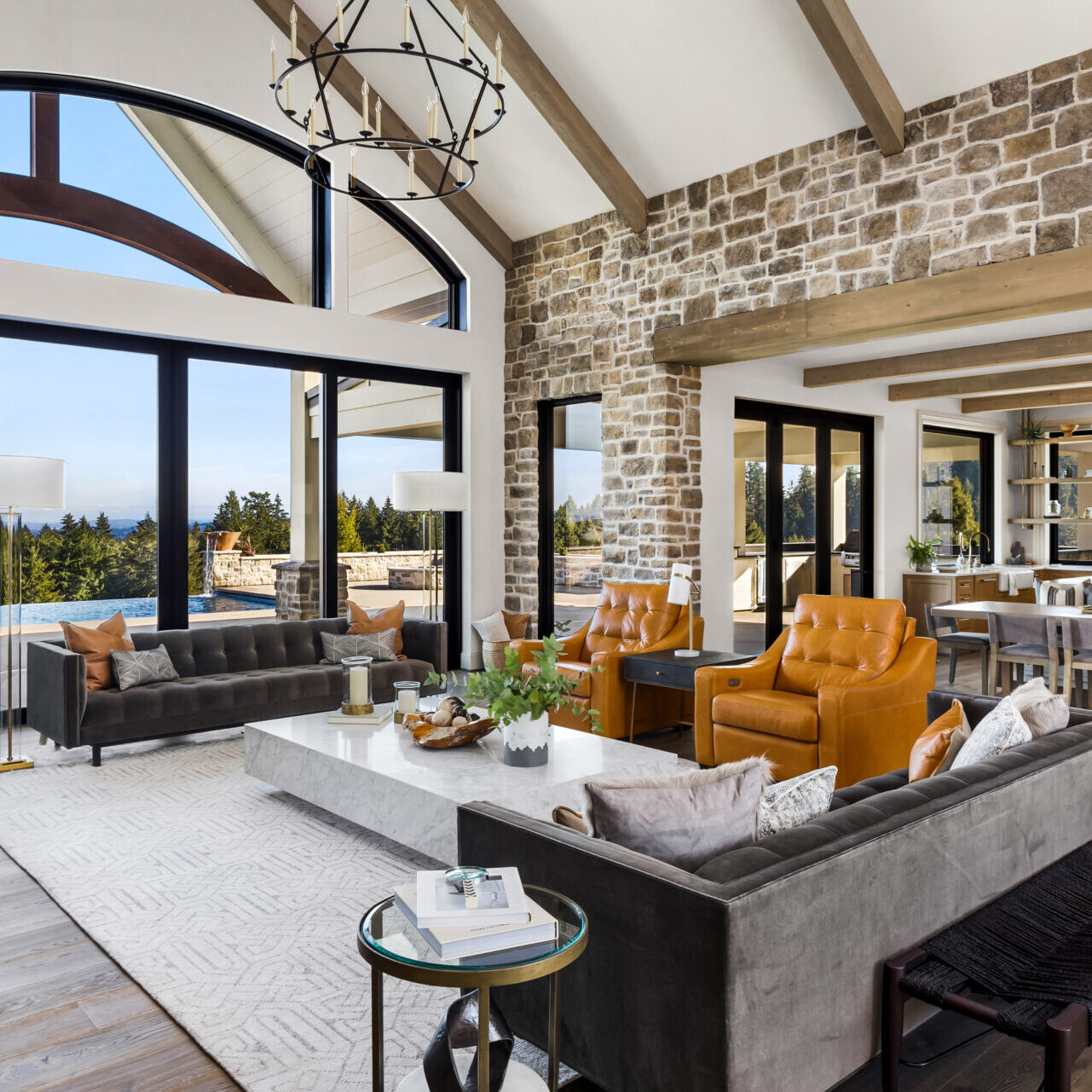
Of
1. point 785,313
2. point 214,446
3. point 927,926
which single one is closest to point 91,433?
point 214,446

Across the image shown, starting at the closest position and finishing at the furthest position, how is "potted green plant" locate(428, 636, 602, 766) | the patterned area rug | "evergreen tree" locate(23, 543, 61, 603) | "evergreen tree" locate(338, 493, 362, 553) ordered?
1. the patterned area rug
2. "potted green plant" locate(428, 636, 602, 766)
3. "evergreen tree" locate(23, 543, 61, 603)
4. "evergreen tree" locate(338, 493, 362, 553)

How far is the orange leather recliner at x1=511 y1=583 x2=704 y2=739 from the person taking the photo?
5.45 m

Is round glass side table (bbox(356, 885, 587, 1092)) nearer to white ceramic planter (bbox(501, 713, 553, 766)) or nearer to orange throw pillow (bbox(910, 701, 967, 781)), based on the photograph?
orange throw pillow (bbox(910, 701, 967, 781))

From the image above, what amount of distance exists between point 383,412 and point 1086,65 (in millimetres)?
5255

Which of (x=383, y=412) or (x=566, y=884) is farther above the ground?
(x=383, y=412)

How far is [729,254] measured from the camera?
6.45 m

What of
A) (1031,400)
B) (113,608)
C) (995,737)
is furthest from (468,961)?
(1031,400)

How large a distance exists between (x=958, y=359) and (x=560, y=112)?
4239 mm

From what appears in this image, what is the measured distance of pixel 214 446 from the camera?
6652 mm

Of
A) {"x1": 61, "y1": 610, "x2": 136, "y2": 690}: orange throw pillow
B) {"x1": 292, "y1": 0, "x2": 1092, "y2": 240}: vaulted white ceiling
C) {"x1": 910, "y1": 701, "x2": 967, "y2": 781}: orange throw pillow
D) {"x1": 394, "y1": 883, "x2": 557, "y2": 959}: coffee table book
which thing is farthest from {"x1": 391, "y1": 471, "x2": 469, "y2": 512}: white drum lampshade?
{"x1": 394, "y1": 883, "x2": 557, "y2": 959}: coffee table book

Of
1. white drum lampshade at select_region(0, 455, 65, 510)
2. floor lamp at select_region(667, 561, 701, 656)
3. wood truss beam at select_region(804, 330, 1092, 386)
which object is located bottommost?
floor lamp at select_region(667, 561, 701, 656)

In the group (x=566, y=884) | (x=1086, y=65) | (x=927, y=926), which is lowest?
(x=927, y=926)

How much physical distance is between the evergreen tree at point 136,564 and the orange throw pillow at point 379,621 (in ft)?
4.57

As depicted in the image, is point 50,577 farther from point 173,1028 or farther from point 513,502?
point 173,1028
